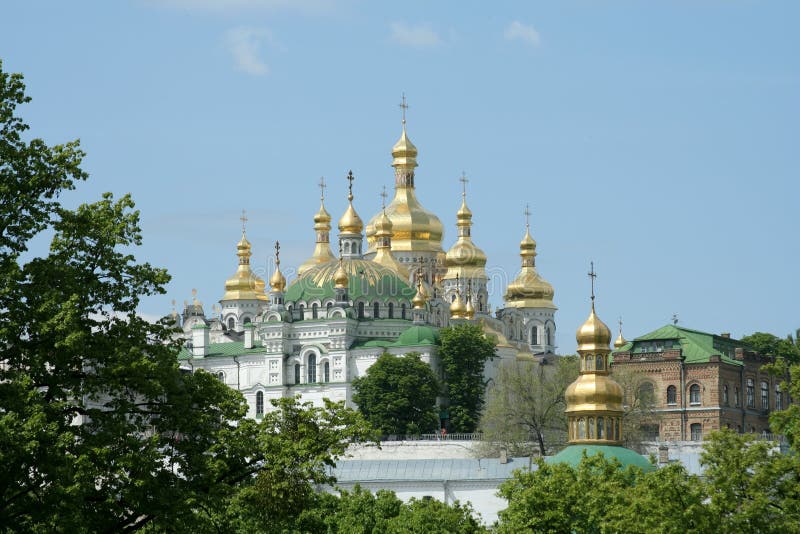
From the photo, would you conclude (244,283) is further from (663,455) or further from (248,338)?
(663,455)

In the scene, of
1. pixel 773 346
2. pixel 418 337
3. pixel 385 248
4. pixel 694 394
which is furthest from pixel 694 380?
pixel 385 248

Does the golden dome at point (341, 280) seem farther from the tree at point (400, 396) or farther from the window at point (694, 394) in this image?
the window at point (694, 394)

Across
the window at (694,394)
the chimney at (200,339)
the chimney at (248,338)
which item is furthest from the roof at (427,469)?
the chimney at (200,339)

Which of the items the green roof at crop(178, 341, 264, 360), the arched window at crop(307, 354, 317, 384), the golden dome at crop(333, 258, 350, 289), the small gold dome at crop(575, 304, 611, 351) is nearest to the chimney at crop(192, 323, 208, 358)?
the green roof at crop(178, 341, 264, 360)

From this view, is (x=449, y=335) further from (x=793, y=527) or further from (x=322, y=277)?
(x=793, y=527)

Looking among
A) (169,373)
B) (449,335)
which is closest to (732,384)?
(449,335)

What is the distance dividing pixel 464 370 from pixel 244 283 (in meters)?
29.3

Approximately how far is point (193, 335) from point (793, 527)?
7372cm

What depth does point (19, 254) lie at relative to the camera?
3212cm

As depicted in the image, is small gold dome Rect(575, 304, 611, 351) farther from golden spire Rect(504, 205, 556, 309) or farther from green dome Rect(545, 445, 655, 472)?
golden spire Rect(504, 205, 556, 309)

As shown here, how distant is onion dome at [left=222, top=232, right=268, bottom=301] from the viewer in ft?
397

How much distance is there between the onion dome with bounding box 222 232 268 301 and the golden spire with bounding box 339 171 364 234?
12326 mm

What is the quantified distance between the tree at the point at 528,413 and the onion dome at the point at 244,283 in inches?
1362

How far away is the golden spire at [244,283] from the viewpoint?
121125 mm
